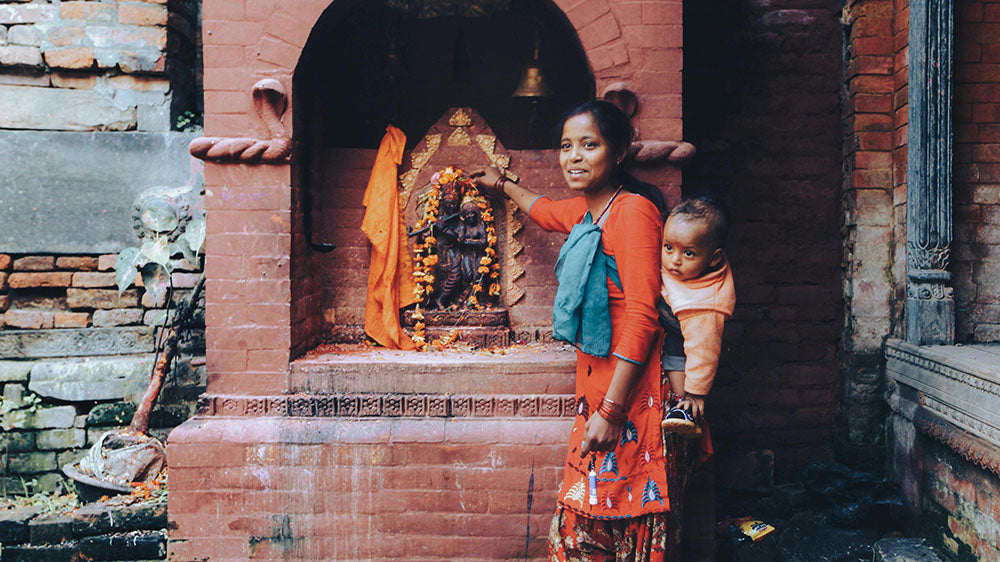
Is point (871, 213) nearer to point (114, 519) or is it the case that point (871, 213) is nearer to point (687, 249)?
point (687, 249)

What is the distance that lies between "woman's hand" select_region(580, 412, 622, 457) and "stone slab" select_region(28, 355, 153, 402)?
350 cm

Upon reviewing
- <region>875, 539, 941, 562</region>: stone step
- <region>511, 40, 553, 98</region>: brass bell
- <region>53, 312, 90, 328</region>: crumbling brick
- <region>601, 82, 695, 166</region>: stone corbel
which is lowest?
<region>875, 539, 941, 562</region>: stone step

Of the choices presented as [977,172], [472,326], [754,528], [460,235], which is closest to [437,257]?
[460,235]

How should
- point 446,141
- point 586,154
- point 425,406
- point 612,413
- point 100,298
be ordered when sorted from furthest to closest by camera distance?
1. point 100,298
2. point 446,141
3. point 425,406
4. point 586,154
5. point 612,413

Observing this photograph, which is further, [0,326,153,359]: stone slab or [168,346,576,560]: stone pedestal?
[0,326,153,359]: stone slab

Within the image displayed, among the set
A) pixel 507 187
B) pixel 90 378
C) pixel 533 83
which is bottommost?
pixel 90 378

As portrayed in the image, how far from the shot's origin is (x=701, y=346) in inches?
106

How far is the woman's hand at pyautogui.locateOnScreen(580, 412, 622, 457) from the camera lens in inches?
106

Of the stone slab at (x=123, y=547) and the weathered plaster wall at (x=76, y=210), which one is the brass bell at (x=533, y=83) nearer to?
the weathered plaster wall at (x=76, y=210)

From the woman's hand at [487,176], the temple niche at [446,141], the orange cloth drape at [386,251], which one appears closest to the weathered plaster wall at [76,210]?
the temple niche at [446,141]

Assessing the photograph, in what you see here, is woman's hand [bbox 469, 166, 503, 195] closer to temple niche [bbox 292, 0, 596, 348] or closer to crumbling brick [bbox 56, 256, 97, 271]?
temple niche [bbox 292, 0, 596, 348]

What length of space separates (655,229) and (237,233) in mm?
2189

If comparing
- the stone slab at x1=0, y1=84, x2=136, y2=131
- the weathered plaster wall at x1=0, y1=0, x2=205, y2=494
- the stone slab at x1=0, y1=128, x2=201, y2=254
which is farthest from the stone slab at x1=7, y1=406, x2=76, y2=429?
the stone slab at x1=0, y1=84, x2=136, y2=131

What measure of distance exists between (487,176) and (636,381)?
168cm
